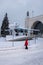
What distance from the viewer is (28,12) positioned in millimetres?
73125

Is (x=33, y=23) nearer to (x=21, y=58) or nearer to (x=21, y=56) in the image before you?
(x=21, y=56)

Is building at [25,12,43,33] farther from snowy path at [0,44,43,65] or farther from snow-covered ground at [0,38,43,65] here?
snowy path at [0,44,43,65]

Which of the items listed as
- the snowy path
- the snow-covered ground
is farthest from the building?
the snowy path

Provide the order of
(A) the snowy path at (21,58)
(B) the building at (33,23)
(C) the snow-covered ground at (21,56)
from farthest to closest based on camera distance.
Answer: (B) the building at (33,23), (C) the snow-covered ground at (21,56), (A) the snowy path at (21,58)

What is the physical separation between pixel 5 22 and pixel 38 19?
1297cm

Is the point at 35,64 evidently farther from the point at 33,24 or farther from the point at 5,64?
the point at 33,24

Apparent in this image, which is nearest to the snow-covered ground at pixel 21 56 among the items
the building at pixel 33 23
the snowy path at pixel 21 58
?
the snowy path at pixel 21 58

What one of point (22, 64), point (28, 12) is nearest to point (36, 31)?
point (28, 12)

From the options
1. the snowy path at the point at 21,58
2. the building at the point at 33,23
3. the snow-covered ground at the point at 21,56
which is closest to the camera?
the snowy path at the point at 21,58

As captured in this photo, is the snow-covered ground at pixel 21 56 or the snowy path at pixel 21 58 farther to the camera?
the snow-covered ground at pixel 21 56

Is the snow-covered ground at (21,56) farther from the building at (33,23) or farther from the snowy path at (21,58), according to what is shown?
the building at (33,23)

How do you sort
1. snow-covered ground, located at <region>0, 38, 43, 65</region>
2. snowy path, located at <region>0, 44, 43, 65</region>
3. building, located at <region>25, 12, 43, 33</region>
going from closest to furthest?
snowy path, located at <region>0, 44, 43, 65</region>
snow-covered ground, located at <region>0, 38, 43, 65</region>
building, located at <region>25, 12, 43, 33</region>

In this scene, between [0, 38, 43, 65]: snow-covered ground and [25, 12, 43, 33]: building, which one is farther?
[25, 12, 43, 33]: building

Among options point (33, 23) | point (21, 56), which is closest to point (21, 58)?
point (21, 56)
